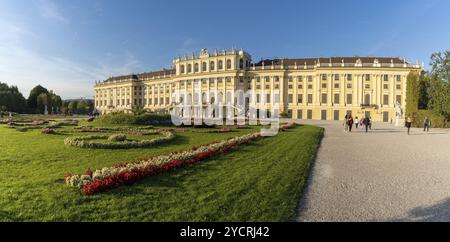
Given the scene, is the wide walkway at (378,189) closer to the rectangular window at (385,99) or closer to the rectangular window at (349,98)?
the rectangular window at (349,98)

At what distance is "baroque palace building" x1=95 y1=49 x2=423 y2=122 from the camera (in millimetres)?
54062

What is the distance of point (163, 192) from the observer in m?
5.69

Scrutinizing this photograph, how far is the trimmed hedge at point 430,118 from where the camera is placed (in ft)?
100

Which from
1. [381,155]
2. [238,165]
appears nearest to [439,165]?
[381,155]

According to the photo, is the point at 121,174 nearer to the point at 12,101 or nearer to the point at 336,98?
the point at 336,98

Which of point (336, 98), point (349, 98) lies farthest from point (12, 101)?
point (349, 98)

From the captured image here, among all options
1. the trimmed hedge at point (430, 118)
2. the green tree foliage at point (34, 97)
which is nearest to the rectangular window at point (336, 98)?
the trimmed hedge at point (430, 118)

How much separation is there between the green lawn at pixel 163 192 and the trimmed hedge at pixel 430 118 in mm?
31319

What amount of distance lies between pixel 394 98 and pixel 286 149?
5422 centimetres

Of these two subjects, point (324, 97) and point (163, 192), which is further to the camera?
point (324, 97)

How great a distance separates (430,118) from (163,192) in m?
37.3

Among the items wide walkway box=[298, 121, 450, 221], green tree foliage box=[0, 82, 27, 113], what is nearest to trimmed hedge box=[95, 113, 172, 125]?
wide walkway box=[298, 121, 450, 221]

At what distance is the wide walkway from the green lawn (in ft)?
1.78
